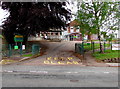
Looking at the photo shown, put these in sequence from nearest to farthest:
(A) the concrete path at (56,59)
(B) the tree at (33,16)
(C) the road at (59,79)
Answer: (C) the road at (59,79), (A) the concrete path at (56,59), (B) the tree at (33,16)

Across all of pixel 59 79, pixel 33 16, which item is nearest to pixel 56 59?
pixel 33 16

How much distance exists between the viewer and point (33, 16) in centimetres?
1688

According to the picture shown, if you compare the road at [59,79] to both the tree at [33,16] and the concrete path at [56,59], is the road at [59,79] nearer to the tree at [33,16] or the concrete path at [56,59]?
the concrete path at [56,59]

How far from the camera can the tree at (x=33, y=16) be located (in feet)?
56.3

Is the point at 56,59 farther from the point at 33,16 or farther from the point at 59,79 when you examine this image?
the point at 59,79

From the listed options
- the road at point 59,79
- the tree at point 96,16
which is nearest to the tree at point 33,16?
the tree at point 96,16

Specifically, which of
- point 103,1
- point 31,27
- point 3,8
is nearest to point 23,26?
point 31,27

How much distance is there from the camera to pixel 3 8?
1930 centimetres

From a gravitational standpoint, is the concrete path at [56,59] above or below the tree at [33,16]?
below

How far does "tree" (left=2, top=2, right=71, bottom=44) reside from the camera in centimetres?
1717

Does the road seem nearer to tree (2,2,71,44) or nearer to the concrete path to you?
the concrete path

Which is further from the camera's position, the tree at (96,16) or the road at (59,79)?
the tree at (96,16)

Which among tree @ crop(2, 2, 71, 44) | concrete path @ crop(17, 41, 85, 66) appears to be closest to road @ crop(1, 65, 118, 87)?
concrete path @ crop(17, 41, 85, 66)

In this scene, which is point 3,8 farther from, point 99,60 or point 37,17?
point 99,60
